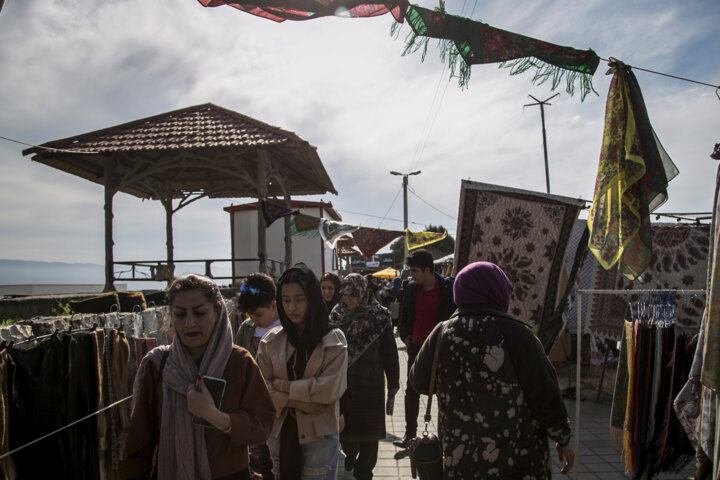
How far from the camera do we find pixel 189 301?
7.52 ft

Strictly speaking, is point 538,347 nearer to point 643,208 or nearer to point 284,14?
point 643,208

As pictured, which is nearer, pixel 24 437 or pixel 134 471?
pixel 134 471

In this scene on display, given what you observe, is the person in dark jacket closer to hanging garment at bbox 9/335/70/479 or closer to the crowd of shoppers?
the crowd of shoppers

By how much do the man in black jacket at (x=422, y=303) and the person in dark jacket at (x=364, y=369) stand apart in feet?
3.66

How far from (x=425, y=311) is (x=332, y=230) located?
6.47 metres

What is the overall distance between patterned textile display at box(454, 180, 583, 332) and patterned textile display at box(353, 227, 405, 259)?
8.21 m

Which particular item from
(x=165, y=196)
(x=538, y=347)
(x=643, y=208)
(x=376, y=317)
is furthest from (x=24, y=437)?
(x=165, y=196)

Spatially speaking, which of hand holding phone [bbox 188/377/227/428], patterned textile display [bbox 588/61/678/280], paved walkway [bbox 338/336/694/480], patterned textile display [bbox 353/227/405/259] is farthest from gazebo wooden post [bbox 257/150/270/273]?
hand holding phone [bbox 188/377/227/428]

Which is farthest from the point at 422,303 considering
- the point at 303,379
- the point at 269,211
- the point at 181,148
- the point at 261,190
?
the point at 181,148

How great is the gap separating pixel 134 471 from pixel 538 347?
200 centimetres

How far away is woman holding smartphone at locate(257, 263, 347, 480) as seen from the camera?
9.35 feet

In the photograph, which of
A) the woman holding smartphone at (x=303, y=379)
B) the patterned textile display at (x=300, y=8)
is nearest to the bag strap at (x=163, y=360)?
the woman holding smartphone at (x=303, y=379)

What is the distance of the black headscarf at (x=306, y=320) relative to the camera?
298cm

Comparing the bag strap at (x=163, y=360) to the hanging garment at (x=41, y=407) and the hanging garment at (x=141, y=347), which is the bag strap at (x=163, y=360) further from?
the hanging garment at (x=141, y=347)
